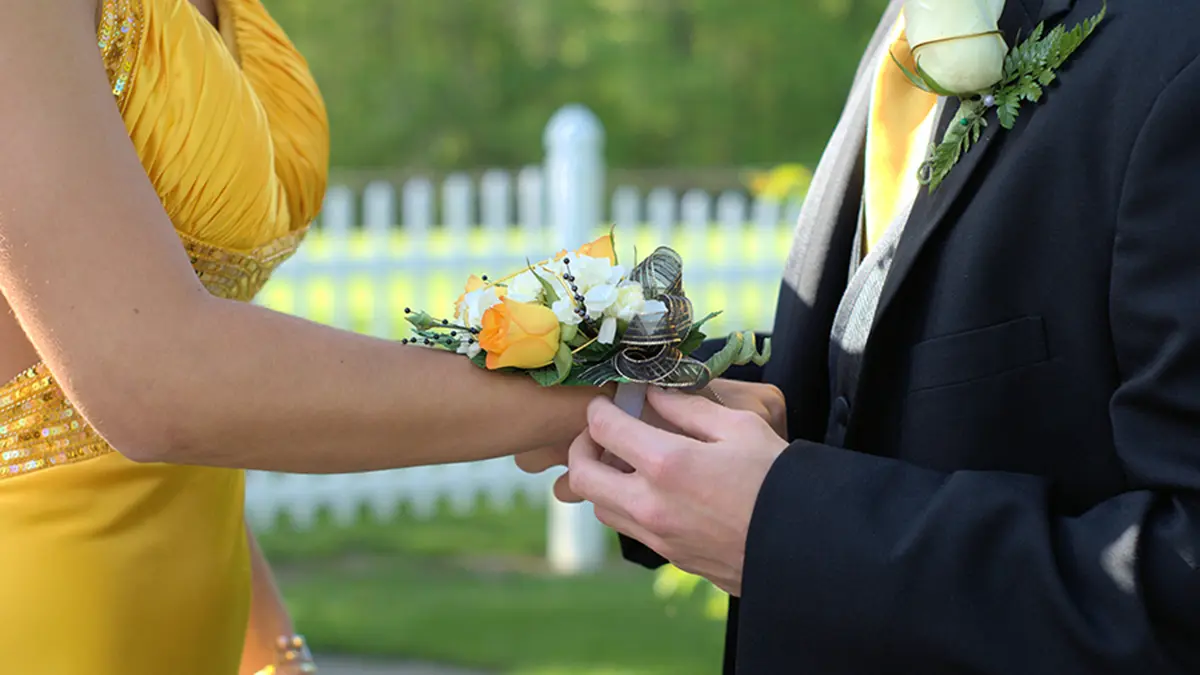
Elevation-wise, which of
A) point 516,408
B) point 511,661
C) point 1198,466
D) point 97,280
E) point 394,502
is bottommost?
point 394,502

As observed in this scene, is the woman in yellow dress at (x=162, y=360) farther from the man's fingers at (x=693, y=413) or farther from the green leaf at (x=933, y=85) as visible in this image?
the green leaf at (x=933, y=85)

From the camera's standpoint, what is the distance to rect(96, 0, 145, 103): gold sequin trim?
171 cm

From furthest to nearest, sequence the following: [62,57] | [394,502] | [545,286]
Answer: [394,502] → [545,286] → [62,57]

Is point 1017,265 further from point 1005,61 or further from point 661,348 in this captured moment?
point 661,348

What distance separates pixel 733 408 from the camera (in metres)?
1.90

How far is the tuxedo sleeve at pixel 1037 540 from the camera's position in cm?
142

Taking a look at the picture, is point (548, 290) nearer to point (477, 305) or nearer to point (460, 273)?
point (477, 305)

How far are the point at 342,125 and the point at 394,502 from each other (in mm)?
14946

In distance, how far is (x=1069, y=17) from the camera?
1619 millimetres

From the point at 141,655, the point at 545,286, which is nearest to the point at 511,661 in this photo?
the point at 141,655

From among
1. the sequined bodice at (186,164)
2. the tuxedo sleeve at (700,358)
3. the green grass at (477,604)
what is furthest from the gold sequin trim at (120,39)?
the green grass at (477,604)

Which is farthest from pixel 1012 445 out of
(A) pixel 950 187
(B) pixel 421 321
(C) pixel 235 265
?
(C) pixel 235 265

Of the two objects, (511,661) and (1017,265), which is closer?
(1017,265)

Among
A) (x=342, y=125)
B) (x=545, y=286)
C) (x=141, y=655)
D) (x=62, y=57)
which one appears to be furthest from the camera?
(x=342, y=125)
